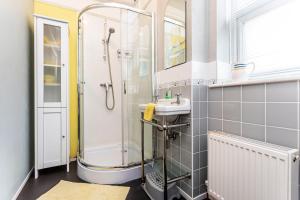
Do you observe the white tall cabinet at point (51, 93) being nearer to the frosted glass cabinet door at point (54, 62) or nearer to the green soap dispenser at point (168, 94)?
the frosted glass cabinet door at point (54, 62)

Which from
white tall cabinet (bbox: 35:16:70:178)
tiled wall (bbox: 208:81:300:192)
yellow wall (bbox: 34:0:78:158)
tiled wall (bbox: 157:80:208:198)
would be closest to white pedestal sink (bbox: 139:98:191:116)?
tiled wall (bbox: 157:80:208:198)

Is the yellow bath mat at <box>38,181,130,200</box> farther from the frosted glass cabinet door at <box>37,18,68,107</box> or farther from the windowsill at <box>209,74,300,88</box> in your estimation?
the windowsill at <box>209,74,300,88</box>

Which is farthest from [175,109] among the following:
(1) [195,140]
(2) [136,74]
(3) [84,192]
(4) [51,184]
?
(4) [51,184]

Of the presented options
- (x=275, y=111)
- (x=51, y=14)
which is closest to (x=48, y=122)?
(x=51, y=14)

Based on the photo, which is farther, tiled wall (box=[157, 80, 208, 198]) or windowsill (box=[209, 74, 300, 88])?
tiled wall (box=[157, 80, 208, 198])

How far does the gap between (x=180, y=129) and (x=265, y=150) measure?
0.70 meters

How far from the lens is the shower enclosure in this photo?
1.81 m

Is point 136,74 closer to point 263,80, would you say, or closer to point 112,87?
point 112,87

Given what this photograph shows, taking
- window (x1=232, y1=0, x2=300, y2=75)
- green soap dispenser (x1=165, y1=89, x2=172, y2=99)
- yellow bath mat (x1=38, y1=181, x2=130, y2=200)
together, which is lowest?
yellow bath mat (x1=38, y1=181, x2=130, y2=200)

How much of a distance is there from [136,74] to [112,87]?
1.85 feet

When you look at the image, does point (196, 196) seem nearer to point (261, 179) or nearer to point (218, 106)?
point (261, 179)

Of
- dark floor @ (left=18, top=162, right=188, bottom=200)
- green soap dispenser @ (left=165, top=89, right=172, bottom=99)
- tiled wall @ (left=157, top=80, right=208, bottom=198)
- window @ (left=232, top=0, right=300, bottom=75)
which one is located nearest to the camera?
window @ (left=232, top=0, right=300, bottom=75)

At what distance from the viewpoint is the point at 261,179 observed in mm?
861

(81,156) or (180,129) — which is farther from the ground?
(180,129)
